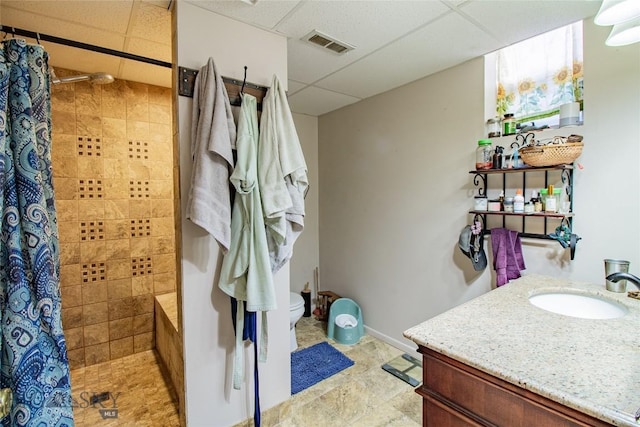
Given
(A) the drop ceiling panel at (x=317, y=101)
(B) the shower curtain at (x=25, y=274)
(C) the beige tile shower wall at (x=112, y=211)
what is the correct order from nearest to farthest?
(B) the shower curtain at (x=25, y=274)
(C) the beige tile shower wall at (x=112, y=211)
(A) the drop ceiling panel at (x=317, y=101)

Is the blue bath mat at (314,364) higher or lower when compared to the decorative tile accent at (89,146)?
lower

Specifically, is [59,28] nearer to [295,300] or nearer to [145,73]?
[145,73]

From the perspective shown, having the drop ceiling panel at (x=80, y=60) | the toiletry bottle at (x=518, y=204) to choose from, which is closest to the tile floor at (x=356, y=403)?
the toiletry bottle at (x=518, y=204)

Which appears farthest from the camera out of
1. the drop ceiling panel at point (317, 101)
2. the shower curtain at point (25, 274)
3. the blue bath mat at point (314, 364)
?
the drop ceiling panel at point (317, 101)

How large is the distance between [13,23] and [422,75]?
2.43m

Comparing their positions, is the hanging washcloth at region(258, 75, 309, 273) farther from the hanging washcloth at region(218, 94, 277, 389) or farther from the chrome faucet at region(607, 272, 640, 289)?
the chrome faucet at region(607, 272, 640, 289)

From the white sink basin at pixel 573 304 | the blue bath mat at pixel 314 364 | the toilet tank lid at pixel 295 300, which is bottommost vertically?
the blue bath mat at pixel 314 364

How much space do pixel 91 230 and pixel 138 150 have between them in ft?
2.29

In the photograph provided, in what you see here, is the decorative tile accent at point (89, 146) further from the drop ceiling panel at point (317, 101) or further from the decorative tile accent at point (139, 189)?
the drop ceiling panel at point (317, 101)

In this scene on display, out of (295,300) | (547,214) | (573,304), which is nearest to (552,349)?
(573,304)

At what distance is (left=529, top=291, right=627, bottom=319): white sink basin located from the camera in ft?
4.30

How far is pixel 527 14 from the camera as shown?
1.49m

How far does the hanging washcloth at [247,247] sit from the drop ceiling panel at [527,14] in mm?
1219

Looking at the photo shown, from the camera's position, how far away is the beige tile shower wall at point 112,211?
215cm
